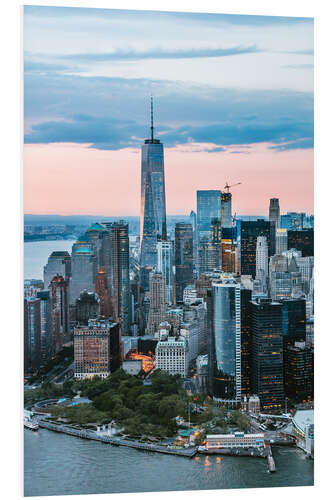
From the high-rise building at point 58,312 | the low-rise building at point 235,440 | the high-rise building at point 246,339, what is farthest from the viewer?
the high-rise building at point 246,339

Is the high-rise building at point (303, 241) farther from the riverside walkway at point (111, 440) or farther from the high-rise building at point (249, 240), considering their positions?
the riverside walkway at point (111, 440)

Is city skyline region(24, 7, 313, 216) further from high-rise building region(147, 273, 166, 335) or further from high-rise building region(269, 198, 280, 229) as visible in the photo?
high-rise building region(147, 273, 166, 335)

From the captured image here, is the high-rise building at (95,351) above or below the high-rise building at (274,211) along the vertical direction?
below

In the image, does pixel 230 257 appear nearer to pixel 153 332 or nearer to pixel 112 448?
pixel 153 332

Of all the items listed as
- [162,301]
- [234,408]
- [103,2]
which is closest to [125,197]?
[162,301]

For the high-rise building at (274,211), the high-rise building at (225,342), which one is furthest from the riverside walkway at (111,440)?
the high-rise building at (274,211)

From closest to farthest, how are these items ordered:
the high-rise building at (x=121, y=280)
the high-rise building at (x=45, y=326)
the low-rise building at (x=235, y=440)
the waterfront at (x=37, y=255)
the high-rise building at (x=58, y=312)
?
the waterfront at (x=37, y=255) → the low-rise building at (x=235, y=440) → the high-rise building at (x=45, y=326) → the high-rise building at (x=58, y=312) → the high-rise building at (x=121, y=280)

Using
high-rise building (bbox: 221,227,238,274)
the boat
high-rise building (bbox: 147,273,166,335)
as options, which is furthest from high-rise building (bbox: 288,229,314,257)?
the boat
